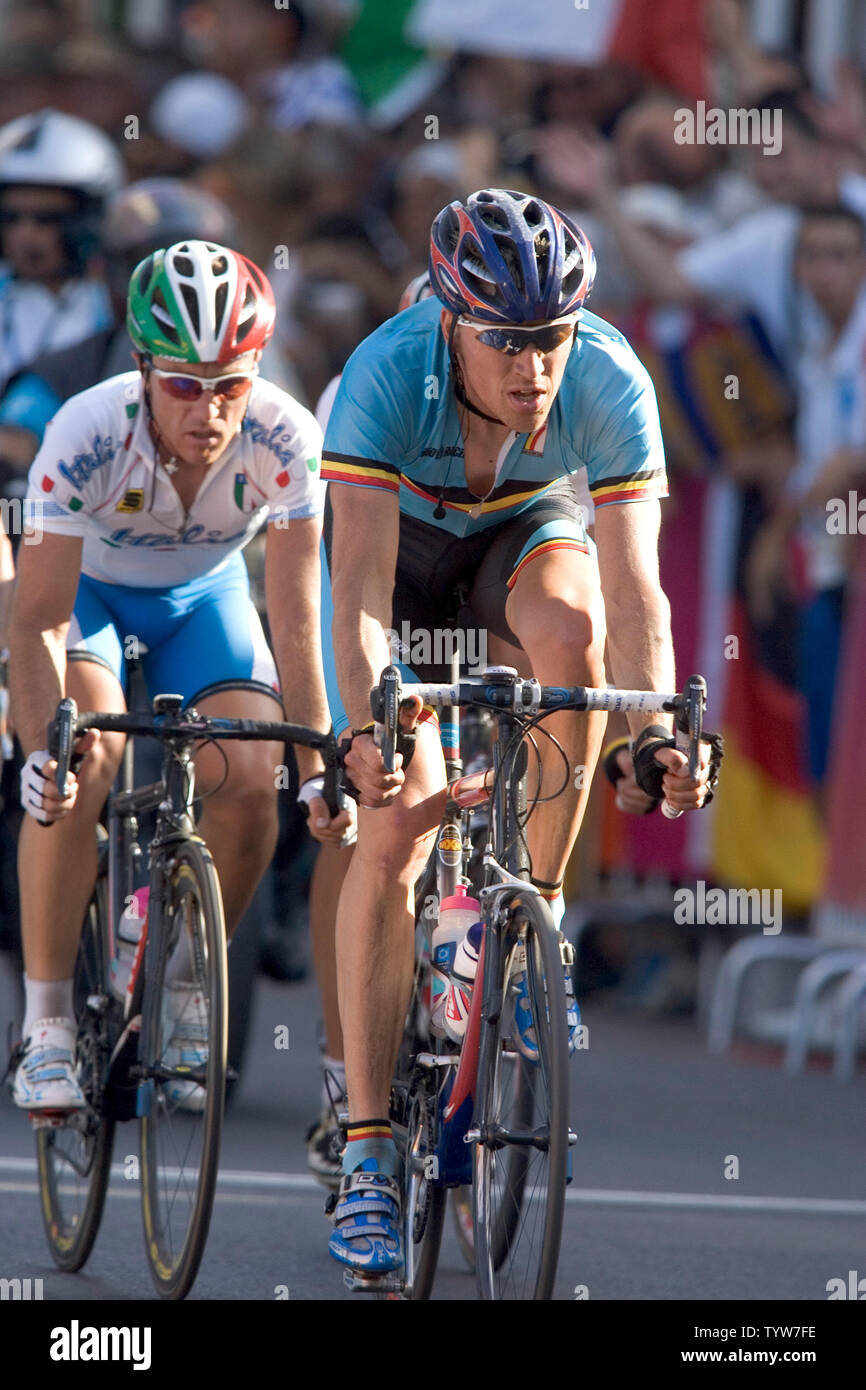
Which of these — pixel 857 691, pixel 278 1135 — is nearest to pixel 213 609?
pixel 278 1135


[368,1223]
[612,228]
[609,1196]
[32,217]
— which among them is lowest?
[368,1223]

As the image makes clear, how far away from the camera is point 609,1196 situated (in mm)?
6746

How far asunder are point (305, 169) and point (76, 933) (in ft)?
26.8

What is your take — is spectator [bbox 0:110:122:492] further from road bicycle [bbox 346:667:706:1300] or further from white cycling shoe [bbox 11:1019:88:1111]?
road bicycle [bbox 346:667:706:1300]

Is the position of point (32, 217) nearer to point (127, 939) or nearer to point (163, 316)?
point (163, 316)

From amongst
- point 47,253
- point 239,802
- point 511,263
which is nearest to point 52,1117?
point 239,802

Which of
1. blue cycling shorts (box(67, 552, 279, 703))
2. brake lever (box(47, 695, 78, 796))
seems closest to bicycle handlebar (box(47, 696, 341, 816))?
brake lever (box(47, 695, 78, 796))

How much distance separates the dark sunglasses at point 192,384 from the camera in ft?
18.3

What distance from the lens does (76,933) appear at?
229 inches

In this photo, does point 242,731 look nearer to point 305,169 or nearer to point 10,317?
point 10,317

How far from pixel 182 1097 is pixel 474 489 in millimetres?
1491

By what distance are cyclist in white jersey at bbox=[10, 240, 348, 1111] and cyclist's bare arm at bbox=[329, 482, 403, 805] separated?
0.68 metres

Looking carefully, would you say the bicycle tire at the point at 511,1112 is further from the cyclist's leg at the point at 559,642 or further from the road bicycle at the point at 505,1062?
the cyclist's leg at the point at 559,642

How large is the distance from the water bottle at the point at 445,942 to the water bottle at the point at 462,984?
0.03m
